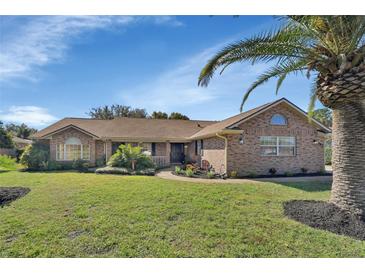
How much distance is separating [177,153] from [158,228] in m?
17.6

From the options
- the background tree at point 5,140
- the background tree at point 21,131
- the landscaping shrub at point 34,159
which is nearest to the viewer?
the landscaping shrub at point 34,159

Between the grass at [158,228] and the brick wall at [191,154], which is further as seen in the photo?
the brick wall at [191,154]

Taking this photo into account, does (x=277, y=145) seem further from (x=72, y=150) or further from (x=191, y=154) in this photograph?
Answer: (x=72, y=150)

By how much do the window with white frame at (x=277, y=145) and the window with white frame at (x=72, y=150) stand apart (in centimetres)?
1458

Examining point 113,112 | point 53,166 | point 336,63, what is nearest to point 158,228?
point 336,63

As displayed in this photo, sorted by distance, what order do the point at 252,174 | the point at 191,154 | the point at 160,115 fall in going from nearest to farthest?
the point at 252,174 → the point at 191,154 → the point at 160,115

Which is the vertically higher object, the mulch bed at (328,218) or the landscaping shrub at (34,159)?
the landscaping shrub at (34,159)

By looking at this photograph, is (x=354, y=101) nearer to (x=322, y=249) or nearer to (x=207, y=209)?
(x=322, y=249)

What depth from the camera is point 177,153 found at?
76.6ft

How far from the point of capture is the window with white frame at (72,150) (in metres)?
20.2

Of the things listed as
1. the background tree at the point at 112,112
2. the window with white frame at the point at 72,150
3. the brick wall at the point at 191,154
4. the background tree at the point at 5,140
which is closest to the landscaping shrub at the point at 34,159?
Answer: the window with white frame at the point at 72,150

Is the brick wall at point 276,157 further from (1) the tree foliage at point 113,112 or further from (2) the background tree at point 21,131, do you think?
(2) the background tree at point 21,131

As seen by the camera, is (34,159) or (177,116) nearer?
(34,159)

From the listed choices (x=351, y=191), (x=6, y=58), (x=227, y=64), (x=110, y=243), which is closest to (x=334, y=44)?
(x=227, y=64)
